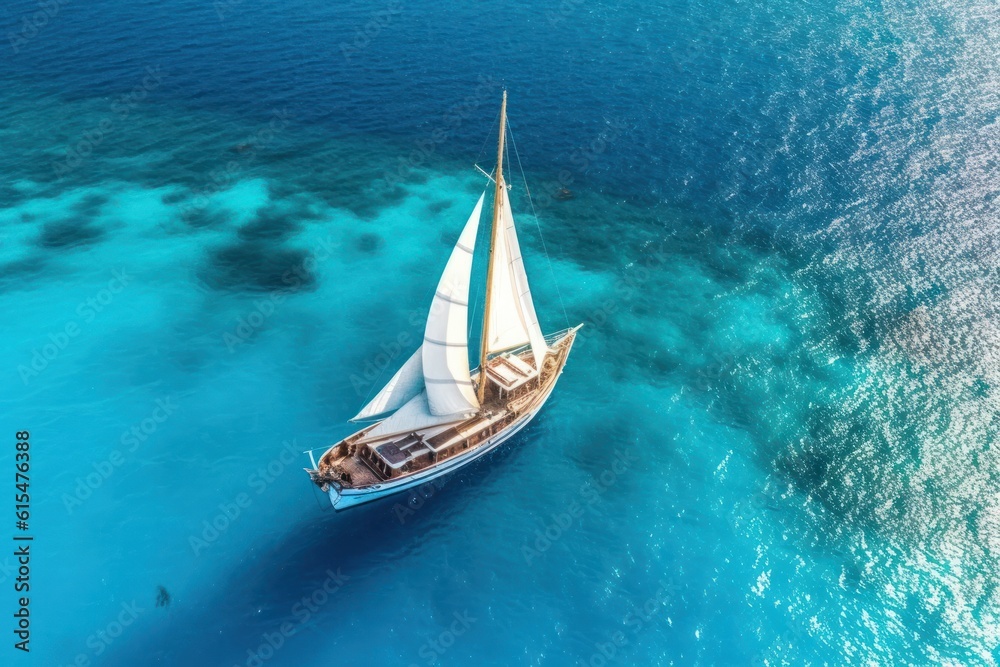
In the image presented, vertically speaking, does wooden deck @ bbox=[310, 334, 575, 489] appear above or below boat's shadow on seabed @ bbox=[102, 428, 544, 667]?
above

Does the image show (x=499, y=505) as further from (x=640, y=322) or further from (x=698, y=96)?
(x=698, y=96)

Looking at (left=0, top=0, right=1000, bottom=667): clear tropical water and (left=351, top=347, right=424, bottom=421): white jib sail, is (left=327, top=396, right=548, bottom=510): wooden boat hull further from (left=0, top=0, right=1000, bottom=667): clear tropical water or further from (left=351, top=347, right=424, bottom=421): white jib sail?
(left=351, top=347, right=424, bottom=421): white jib sail

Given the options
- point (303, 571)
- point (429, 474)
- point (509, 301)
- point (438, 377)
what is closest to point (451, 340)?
point (438, 377)

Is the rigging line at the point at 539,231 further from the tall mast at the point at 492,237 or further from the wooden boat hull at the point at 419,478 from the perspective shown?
the wooden boat hull at the point at 419,478

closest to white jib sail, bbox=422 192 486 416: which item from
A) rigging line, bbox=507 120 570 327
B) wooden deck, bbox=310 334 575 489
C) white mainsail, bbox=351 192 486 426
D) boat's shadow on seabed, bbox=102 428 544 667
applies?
white mainsail, bbox=351 192 486 426

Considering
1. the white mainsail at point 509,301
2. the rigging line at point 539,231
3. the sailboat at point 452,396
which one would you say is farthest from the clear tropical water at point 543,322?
the white mainsail at point 509,301

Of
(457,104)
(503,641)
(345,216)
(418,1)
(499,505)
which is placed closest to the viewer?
(503,641)

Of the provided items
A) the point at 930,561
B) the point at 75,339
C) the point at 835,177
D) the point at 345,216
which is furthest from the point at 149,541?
the point at 835,177
